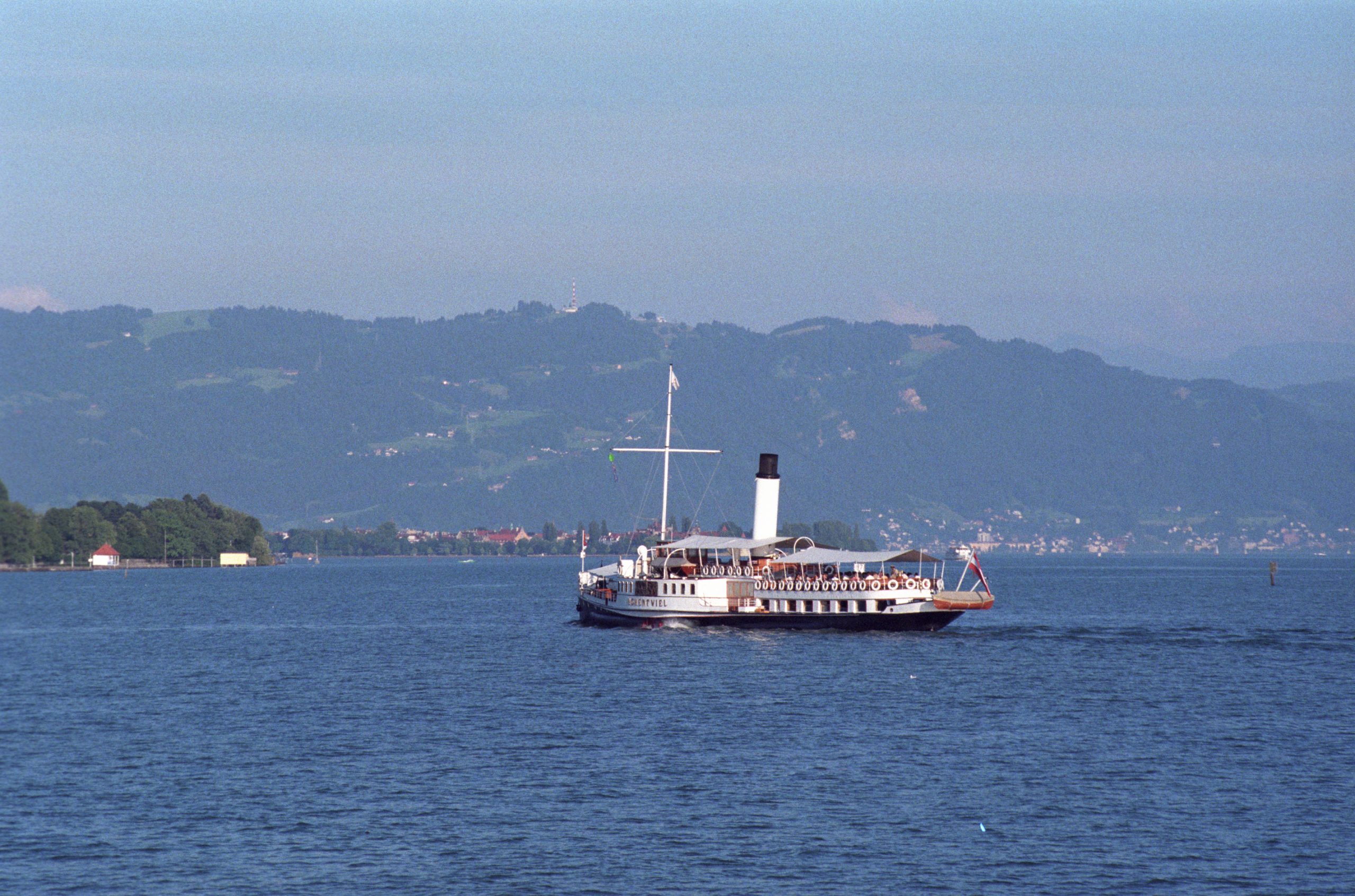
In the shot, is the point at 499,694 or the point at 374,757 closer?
the point at 374,757

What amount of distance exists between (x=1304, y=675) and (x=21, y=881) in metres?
75.8

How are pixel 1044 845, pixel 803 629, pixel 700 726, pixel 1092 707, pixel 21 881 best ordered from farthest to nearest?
pixel 803 629
pixel 1092 707
pixel 700 726
pixel 1044 845
pixel 21 881

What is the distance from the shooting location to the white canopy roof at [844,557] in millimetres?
112812

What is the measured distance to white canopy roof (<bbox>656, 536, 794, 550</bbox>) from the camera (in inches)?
4754

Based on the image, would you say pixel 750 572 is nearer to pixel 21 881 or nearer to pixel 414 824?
pixel 414 824

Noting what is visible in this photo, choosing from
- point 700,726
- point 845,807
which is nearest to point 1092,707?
point 700,726

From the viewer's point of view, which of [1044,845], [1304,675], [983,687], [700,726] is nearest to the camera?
[1044,845]

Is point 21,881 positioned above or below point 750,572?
below

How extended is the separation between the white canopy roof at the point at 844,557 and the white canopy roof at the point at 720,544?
7.07ft

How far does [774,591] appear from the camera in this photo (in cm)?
11825

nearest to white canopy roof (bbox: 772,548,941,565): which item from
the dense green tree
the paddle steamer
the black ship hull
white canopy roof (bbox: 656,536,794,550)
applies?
the paddle steamer

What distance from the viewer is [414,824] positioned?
167 feet

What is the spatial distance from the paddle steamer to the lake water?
556 centimetres

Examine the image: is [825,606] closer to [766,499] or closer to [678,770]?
[766,499]
